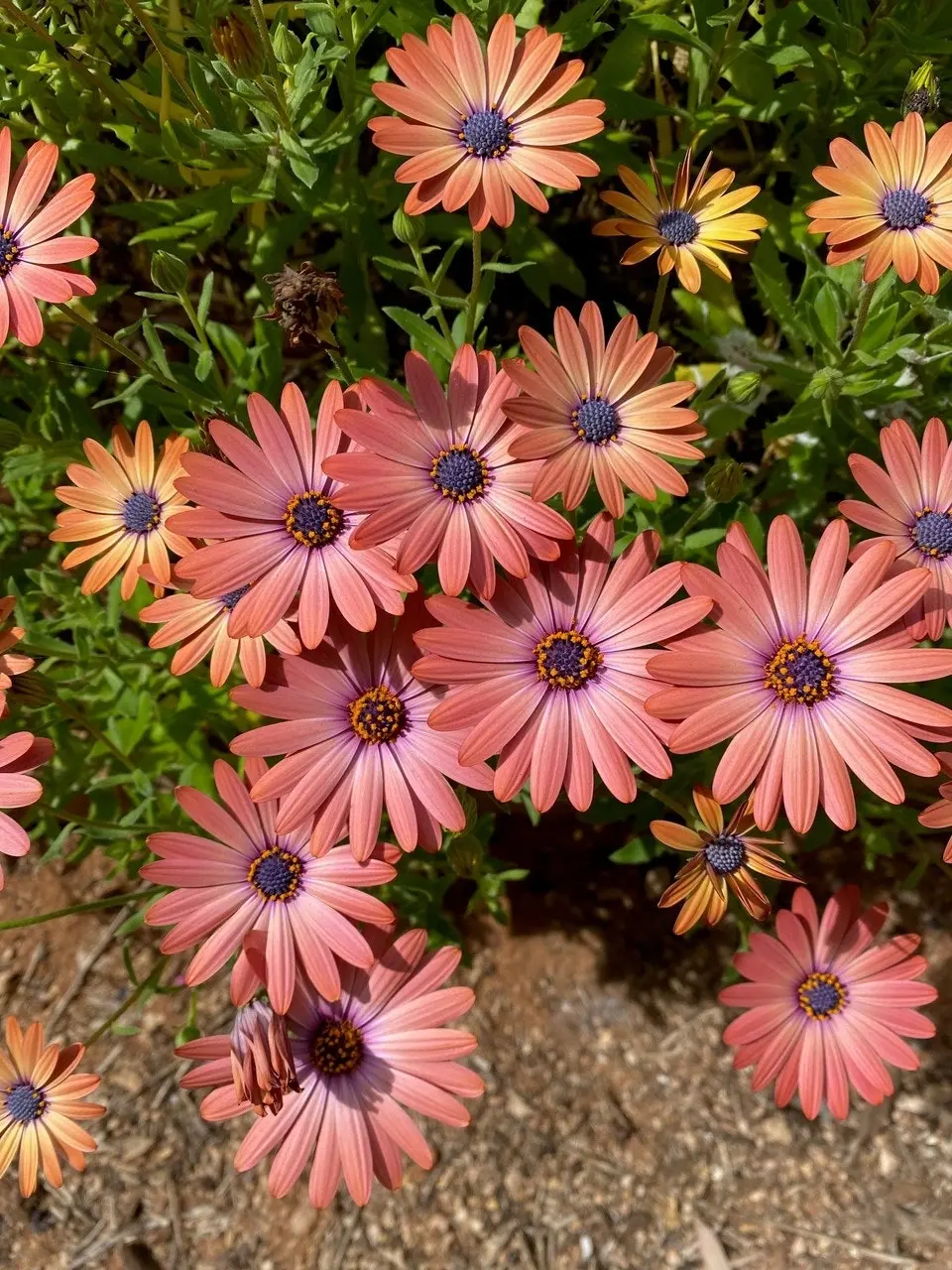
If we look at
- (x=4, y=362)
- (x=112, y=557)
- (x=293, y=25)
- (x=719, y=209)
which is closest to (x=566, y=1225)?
(x=112, y=557)

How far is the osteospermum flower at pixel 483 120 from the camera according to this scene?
1352 millimetres

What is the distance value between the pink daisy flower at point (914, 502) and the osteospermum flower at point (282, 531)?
69 cm

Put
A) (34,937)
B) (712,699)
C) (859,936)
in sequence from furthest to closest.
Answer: (34,937) → (859,936) → (712,699)

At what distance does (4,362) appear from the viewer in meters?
2.34

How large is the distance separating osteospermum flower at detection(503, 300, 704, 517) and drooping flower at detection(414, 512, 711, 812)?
3.0 inches

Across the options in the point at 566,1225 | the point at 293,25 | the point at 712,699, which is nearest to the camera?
the point at 712,699

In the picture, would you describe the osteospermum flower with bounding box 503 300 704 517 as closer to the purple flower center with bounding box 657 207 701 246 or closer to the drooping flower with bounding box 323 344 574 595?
the drooping flower with bounding box 323 344 574 595

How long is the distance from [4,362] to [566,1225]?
A: 2.39m

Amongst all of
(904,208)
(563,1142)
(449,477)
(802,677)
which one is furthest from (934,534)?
(563,1142)

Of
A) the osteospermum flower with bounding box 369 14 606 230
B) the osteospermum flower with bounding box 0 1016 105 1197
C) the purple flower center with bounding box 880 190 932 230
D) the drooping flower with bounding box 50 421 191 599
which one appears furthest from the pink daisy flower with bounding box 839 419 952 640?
the osteospermum flower with bounding box 0 1016 105 1197

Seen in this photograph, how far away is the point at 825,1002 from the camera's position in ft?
5.95

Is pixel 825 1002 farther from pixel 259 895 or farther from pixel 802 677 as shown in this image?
pixel 259 895

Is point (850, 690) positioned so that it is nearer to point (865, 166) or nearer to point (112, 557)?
point (865, 166)

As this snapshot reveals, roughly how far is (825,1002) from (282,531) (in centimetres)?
131
